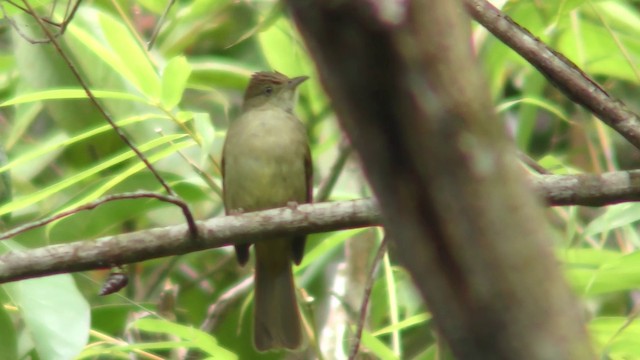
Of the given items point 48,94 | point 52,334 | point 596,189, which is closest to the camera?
point 596,189

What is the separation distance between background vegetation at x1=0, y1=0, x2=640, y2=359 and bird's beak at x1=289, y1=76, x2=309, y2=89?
40 millimetres

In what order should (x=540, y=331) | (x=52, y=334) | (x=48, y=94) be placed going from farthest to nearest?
(x=48, y=94), (x=52, y=334), (x=540, y=331)

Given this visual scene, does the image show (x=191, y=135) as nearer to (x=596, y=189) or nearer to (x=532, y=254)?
(x=596, y=189)

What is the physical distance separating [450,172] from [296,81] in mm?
3568

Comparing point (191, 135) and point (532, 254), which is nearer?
point (532, 254)

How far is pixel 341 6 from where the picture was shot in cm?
76

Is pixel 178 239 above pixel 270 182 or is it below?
below

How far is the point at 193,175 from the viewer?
3.89 metres

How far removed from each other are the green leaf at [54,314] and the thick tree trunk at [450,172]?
5.82 ft

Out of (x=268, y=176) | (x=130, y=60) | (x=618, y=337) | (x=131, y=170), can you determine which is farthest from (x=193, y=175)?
(x=618, y=337)

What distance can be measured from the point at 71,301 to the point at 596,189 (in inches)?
48.9

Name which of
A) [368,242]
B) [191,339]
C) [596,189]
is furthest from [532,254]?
[368,242]

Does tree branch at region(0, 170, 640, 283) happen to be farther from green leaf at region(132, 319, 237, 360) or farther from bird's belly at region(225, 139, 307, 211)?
bird's belly at region(225, 139, 307, 211)

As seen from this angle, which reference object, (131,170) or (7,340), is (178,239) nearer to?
(131,170)
